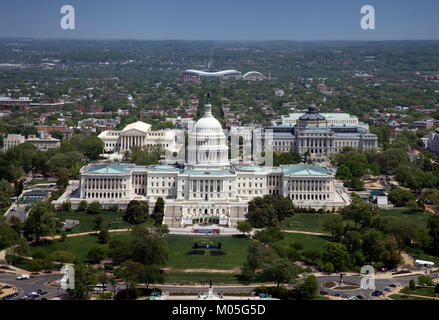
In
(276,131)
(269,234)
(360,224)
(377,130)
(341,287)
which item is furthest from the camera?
(377,130)

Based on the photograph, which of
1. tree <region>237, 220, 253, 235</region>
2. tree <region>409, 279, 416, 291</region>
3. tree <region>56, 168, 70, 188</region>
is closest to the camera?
tree <region>409, 279, 416, 291</region>

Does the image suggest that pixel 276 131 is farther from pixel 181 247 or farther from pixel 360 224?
pixel 181 247

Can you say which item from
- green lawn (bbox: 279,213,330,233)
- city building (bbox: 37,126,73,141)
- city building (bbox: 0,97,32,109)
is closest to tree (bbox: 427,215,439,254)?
green lawn (bbox: 279,213,330,233)

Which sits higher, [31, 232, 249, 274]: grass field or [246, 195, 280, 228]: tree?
[246, 195, 280, 228]: tree

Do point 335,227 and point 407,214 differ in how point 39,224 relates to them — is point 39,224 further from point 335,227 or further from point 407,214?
point 407,214

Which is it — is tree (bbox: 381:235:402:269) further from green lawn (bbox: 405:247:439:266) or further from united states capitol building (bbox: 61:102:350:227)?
united states capitol building (bbox: 61:102:350:227)

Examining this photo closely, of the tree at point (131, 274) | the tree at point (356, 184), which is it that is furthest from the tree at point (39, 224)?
the tree at point (356, 184)
